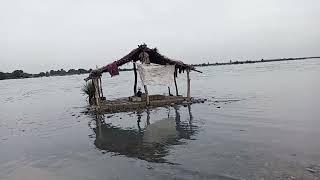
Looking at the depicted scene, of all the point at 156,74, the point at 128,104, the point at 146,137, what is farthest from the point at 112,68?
the point at 146,137

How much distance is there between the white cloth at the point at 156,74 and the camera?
907 inches

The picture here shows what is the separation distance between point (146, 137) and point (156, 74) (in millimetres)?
8813

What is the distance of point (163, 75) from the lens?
24.1 m

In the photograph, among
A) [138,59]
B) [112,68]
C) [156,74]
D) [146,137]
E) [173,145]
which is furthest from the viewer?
[156,74]

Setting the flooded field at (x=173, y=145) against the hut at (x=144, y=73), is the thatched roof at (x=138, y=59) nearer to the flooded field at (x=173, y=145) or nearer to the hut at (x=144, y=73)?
the hut at (x=144, y=73)

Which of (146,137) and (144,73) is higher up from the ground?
(144,73)

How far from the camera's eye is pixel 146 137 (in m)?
15.4

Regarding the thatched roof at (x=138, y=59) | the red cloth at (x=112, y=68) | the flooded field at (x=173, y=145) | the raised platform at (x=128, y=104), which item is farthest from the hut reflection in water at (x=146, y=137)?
the thatched roof at (x=138, y=59)

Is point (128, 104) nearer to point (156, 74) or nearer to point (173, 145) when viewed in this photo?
point (156, 74)

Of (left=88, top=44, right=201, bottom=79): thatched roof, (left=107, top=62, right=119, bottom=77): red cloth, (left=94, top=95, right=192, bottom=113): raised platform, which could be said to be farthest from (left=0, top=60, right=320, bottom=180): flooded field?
(left=88, top=44, right=201, bottom=79): thatched roof

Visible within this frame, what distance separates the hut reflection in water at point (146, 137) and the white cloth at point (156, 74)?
3.57 metres

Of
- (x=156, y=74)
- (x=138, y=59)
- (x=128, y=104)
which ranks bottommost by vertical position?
(x=128, y=104)

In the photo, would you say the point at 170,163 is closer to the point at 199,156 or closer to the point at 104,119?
the point at 199,156

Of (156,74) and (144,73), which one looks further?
(156,74)
